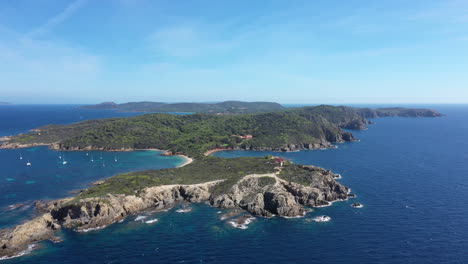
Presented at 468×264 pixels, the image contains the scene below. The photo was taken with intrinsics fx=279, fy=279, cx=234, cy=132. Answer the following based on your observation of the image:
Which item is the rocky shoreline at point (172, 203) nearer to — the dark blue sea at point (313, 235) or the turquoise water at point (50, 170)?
the dark blue sea at point (313, 235)

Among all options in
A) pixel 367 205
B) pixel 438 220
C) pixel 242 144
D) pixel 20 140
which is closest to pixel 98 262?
pixel 367 205


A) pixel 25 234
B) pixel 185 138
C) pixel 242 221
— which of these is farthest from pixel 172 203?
pixel 185 138

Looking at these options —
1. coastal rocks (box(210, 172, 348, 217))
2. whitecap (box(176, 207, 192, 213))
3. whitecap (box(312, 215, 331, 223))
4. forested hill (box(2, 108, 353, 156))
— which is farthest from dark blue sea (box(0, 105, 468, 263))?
forested hill (box(2, 108, 353, 156))

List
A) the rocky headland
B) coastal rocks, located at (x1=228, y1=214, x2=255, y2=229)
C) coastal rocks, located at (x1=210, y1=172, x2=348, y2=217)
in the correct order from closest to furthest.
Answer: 1. the rocky headland
2. coastal rocks, located at (x1=228, y1=214, x2=255, y2=229)
3. coastal rocks, located at (x1=210, y1=172, x2=348, y2=217)

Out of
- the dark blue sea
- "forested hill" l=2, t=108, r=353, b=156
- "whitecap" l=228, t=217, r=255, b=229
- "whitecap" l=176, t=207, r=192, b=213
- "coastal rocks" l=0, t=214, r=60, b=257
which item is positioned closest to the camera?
the dark blue sea

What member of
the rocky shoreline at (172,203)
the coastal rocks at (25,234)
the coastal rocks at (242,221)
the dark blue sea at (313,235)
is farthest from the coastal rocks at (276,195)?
the coastal rocks at (25,234)

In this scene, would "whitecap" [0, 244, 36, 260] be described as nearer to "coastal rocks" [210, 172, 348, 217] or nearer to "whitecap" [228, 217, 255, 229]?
"whitecap" [228, 217, 255, 229]

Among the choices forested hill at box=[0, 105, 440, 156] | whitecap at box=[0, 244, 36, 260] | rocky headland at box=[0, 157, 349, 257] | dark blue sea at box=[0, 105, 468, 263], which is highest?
forested hill at box=[0, 105, 440, 156]

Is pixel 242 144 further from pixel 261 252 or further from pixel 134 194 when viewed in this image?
pixel 261 252
